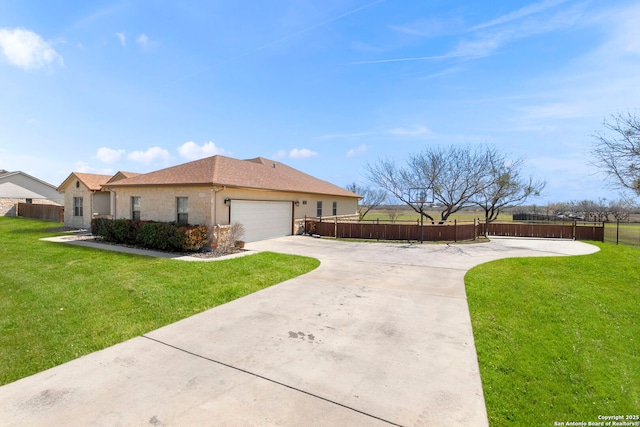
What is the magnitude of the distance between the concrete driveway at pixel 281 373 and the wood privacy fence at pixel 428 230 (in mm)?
10683

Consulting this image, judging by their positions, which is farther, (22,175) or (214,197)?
(22,175)

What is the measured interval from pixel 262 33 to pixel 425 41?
6.88 metres

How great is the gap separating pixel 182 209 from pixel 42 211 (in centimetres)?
2077

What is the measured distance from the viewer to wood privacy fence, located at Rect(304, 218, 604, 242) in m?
17.0

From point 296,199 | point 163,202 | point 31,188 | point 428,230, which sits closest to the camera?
point 163,202

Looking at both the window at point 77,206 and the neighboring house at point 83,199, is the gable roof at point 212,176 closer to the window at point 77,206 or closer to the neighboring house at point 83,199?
the neighboring house at point 83,199

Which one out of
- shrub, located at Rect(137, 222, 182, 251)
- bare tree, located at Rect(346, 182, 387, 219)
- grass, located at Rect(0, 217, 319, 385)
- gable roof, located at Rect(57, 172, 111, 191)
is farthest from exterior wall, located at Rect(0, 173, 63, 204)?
bare tree, located at Rect(346, 182, 387, 219)

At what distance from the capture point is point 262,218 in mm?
15516

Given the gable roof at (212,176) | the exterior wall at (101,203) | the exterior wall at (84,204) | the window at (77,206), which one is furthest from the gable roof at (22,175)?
the gable roof at (212,176)

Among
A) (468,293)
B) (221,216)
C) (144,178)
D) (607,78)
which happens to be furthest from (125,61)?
(607,78)

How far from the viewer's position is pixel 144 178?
1502 centimetres

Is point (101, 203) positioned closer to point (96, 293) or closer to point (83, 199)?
point (83, 199)

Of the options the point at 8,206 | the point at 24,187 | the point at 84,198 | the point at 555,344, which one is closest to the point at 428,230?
the point at 555,344

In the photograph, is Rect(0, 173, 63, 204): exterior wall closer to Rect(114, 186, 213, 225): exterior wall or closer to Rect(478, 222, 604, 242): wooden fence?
Rect(114, 186, 213, 225): exterior wall
